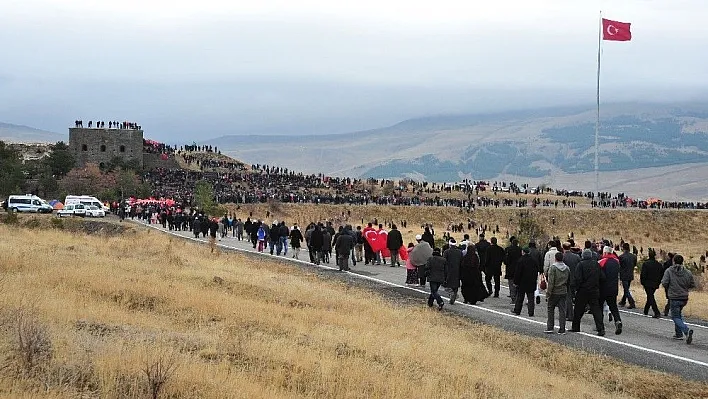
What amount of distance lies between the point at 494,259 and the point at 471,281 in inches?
46.2

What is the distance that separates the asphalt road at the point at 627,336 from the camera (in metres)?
14.4

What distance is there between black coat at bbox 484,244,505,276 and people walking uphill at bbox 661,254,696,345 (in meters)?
5.55

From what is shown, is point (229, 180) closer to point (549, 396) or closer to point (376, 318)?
point (376, 318)

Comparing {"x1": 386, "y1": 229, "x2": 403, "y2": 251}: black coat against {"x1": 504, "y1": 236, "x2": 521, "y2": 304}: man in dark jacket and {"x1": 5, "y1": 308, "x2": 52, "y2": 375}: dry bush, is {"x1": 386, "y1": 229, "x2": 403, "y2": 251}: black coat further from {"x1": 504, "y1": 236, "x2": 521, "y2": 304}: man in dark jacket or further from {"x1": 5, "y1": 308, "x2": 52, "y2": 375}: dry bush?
{"x1": 5, "y1": 308, "x2": 52, "y2": 375}: dry bush

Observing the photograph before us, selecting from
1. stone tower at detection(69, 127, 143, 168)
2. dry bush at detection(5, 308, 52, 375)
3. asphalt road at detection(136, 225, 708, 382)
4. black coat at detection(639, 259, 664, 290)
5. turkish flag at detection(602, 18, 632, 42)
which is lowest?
asphalt road at detection(136, 225, 708, 382)

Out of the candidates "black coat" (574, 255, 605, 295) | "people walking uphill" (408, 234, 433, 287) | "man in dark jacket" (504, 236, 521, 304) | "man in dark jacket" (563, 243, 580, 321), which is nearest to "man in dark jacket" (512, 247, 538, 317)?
"man in dark jacket" (563, 243, 580, 321)

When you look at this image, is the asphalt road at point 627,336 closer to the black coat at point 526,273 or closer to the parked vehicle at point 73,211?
the black coat at point 526,273

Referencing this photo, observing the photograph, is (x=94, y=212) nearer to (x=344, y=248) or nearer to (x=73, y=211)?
(x=73, y=211)

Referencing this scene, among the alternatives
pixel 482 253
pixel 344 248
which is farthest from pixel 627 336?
pixel 344 248

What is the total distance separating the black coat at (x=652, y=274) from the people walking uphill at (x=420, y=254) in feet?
18.4

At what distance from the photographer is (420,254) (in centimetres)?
2342

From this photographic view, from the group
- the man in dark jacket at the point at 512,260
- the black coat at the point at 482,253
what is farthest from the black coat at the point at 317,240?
the man in dark jacket at the point at 512,260

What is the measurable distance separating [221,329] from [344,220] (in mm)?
56638

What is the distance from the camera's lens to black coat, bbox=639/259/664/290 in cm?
1928
